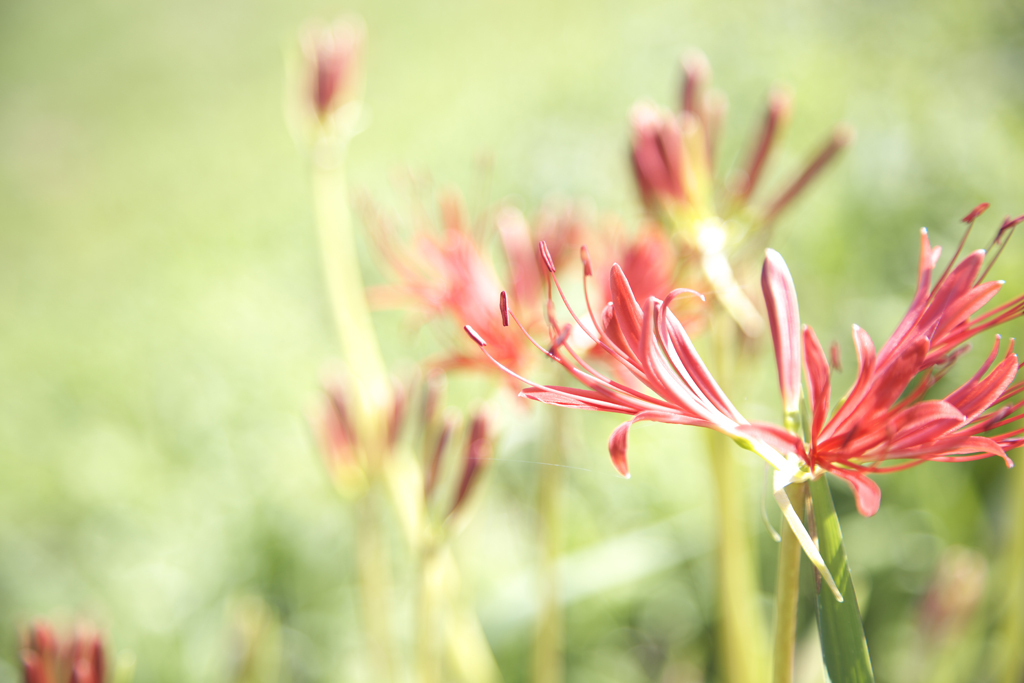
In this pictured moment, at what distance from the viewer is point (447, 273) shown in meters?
0.69

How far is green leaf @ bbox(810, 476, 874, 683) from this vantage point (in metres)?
0.34

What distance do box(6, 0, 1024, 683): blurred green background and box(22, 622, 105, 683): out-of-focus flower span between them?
0.34 meters

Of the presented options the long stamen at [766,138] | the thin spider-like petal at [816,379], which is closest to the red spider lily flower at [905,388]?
the thin spider-like petal at [816,379]

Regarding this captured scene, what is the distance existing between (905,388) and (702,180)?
1.13ft

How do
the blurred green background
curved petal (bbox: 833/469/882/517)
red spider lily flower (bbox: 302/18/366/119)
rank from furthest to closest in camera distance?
the blurred green background → red spider lily flower (bbox: 302/18/366/119) → curved petal (bbox: 833/469/882/517)

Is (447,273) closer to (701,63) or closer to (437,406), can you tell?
(437,406)

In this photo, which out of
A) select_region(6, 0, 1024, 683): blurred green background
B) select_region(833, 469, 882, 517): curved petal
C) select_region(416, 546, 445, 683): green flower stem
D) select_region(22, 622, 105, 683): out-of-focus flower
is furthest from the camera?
select_region(6, 0, 1024, 683): blurred green background

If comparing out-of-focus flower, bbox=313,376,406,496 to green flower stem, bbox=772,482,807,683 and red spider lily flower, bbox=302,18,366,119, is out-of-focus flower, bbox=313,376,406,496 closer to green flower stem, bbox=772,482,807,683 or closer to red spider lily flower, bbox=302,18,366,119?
red spider lily flower, bbox=302,18,366,119

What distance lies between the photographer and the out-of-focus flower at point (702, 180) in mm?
620

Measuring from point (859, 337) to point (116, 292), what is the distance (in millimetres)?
3624

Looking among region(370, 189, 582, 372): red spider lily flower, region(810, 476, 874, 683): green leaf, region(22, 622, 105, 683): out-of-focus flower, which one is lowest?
region(22, 622, 105, 683): out-of-focus flower

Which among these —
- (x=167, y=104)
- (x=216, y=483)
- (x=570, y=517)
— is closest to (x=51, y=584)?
(x=216, y=483)

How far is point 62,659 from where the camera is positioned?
0.50 m

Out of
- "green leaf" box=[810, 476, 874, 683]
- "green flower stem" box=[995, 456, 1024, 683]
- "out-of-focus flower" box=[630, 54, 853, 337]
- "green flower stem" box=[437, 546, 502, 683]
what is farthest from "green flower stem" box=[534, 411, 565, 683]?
"green flower stem" box=[995, 456, 1024, 683]
